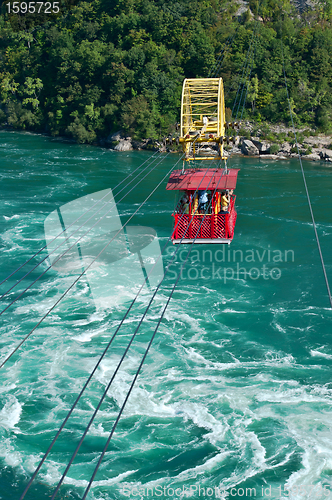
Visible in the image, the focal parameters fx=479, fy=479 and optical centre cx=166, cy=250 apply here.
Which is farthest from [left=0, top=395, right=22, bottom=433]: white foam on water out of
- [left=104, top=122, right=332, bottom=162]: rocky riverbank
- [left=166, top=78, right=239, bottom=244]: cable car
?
[left=104, top=122, right=332, bottom=162]: rocky riverbank

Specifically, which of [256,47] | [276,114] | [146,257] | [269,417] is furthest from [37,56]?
[269,417]

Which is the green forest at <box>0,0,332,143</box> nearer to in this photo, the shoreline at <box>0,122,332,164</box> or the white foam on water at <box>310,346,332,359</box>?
the shoreline at <box>0,122,332,164</box>

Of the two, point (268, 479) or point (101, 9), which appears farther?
point (101, 9)

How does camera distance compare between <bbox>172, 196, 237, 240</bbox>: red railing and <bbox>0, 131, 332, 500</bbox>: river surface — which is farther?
<bbox>172, 196, 237, 240</bbox>: red railing

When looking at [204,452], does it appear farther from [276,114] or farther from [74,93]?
[74,93]

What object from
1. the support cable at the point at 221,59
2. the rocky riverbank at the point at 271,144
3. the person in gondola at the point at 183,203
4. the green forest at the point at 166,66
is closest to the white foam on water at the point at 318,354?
the person in gondola at the point at 183,203

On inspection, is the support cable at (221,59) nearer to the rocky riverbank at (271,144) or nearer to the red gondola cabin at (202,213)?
the rocky riverbank at (271,144)
